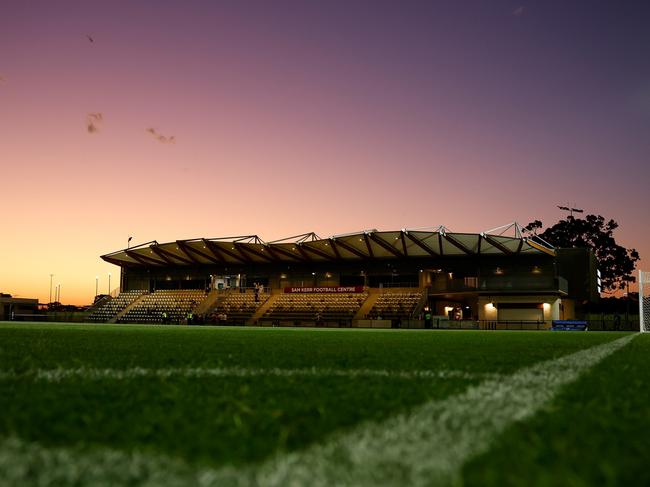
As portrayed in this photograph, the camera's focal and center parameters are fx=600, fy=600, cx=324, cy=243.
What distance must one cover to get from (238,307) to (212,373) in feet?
170

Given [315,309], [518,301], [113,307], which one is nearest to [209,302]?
[113,307]

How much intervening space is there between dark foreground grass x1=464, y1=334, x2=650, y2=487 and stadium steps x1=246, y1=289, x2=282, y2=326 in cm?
4915

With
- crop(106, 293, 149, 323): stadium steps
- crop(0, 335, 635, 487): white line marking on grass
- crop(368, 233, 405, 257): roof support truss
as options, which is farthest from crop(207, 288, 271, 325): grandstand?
crop(0, 335, 635, 487): white line marking on grass

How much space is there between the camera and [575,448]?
2.04 m

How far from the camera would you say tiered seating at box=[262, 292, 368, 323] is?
164 ft

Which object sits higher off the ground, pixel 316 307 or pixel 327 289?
pixel 327 289

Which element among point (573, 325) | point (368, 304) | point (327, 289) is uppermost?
point (327, 289)

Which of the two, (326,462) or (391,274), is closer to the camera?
A: (326,462)

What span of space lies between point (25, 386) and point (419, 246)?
4564cm

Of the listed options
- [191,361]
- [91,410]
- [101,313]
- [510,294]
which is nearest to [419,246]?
[510,294]

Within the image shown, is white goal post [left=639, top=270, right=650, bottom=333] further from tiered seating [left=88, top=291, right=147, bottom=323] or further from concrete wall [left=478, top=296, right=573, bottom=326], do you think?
tiered seating [left=88, top=291, right=147, bottom=323]

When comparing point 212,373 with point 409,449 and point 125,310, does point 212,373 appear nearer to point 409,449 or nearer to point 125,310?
point 409,449

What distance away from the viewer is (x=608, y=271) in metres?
72.1

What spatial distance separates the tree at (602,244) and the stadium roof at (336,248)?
22.1 metres
